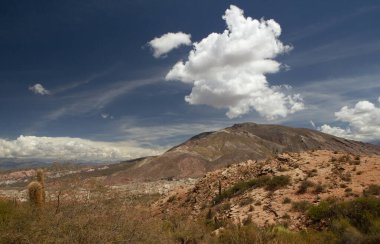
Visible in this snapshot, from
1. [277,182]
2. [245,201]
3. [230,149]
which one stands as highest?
[230,149]

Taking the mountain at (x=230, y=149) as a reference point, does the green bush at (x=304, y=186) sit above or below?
below

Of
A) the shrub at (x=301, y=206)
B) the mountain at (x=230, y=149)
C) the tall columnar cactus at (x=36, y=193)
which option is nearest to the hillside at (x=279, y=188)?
the shrub at (x=301, y=206)

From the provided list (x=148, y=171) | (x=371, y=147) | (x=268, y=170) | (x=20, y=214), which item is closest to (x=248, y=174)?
(x=268, y=170)

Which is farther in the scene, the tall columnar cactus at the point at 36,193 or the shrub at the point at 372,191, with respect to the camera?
the shrub at the point at 372,191

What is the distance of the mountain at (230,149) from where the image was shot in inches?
5310

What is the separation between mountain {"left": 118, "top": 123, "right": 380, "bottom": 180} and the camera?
134875 mm

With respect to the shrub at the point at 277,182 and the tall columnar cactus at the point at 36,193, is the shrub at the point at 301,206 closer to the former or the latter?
the shrub at the point at 277,182

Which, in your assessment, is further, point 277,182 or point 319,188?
point 277,182

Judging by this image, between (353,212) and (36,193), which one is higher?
(36,193)

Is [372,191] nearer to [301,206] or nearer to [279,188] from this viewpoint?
[301,206]

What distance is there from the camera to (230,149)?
534 feet

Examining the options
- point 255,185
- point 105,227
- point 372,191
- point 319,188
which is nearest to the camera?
point 105,227

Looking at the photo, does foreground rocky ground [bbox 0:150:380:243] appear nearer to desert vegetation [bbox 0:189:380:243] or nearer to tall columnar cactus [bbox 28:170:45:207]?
desert vegetation [bbox 0:189:380:243]

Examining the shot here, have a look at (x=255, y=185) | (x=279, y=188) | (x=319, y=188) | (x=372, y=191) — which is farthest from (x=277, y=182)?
(x=372, y=191)
